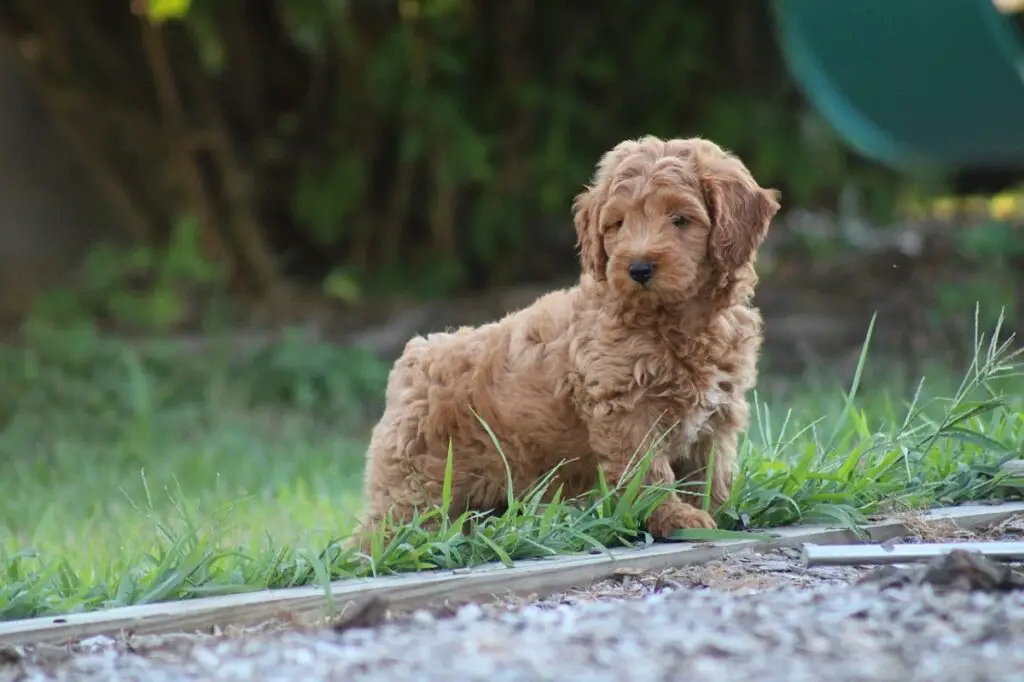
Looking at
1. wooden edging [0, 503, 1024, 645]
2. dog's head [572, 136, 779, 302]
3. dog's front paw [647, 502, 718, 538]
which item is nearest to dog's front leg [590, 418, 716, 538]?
dog's front paw [647, 502, 718, 538]

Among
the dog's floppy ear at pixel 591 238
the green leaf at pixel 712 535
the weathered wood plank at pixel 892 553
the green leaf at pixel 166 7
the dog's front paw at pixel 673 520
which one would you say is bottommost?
the weathered wood plank at pixel 892 553

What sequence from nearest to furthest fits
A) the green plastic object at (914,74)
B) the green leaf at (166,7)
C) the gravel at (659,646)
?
the gravel at (659,646) < the green plastic object at (914,74) < the green leaf at (166,7)

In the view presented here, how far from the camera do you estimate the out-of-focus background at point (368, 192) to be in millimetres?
8383

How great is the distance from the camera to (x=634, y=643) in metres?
3.00

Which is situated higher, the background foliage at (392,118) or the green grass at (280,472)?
the background foliage at (392,118)

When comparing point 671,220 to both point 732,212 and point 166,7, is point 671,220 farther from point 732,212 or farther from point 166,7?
point 166,7

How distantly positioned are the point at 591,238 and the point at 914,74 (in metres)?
3.82

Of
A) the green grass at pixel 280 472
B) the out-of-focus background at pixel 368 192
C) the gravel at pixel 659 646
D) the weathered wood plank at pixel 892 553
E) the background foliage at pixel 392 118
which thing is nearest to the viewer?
the gravel at pixel 659 646

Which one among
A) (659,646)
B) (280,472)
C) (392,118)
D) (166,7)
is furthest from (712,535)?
(392,118)

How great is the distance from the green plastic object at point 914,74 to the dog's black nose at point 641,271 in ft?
11.5

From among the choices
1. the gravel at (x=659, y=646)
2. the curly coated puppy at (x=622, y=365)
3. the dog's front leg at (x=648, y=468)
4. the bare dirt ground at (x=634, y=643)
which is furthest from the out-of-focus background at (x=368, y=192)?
the gravel at (x=659, y=646)

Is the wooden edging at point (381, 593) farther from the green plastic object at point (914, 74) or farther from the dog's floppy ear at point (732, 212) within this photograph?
the green plastic object at point (914, 74)

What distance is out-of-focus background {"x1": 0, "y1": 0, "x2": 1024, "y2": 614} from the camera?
27.5 feet

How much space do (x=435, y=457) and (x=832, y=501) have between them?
3.81 ft
